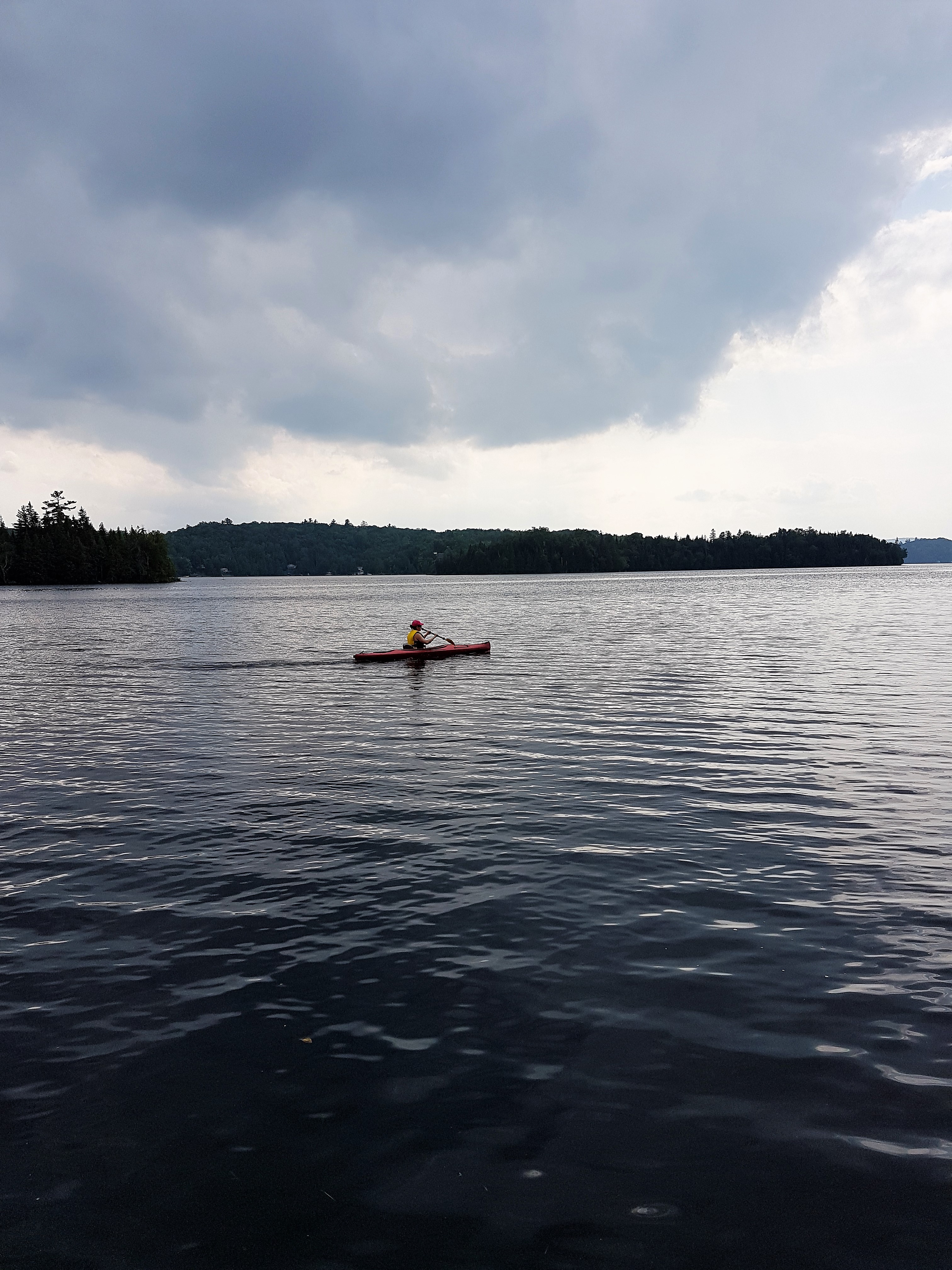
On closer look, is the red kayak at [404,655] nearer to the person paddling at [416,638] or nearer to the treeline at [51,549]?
the person paddling at [416,638]

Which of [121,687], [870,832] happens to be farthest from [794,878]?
[121,687]

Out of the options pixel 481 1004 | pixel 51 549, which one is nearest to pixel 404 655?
pixel 481 1004

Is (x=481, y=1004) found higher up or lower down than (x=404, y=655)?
lower down

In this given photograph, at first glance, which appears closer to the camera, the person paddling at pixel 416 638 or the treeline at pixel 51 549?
the person paddling at pixel 416 638

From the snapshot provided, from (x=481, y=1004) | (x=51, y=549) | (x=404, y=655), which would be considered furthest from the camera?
(x=51, y=549)

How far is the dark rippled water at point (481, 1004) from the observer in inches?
229

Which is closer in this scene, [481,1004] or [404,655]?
[481,1004]

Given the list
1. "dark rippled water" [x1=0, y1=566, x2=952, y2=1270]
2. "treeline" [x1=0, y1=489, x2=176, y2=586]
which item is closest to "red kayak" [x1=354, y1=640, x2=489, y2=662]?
"dark rippled water" [x1=0, y1=566, x2=952, y2=1270]

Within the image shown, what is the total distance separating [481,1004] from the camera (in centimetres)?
856

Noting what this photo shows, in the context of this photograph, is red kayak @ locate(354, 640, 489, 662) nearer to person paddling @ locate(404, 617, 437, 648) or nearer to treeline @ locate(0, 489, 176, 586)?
person paddling @ locate(404, 617, 437, 648)

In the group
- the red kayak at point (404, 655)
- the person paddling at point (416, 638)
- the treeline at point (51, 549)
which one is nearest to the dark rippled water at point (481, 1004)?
the person paddling at point (416, 638)

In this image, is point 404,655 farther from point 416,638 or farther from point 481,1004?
point 481,1004

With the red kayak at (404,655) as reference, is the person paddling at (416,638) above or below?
above

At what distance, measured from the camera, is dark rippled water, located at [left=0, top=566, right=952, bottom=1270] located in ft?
19.1
